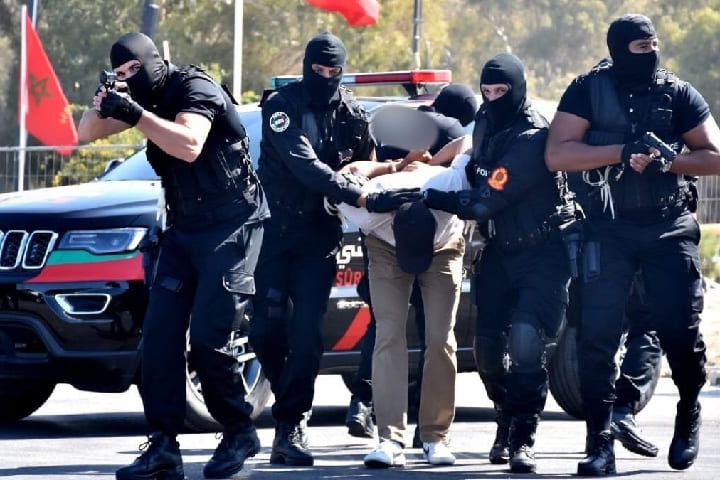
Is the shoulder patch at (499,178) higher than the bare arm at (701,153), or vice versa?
the bare arm at (701,153)

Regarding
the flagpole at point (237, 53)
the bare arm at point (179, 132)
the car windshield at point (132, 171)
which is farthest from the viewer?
the flagpole at point (237, 53)

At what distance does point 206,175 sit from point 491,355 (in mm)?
1562

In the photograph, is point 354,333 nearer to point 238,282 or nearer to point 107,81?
point 238,282

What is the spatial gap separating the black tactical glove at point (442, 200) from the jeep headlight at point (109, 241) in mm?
1604

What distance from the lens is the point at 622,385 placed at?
7.91 metres

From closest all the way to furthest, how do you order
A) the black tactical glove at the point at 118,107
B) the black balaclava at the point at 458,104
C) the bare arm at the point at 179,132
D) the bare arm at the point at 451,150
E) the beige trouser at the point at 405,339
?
the black tactical glove at the point at 118,107
the bare arm at the point at 179,132
the beige trouser at the point at 405,339
the bare arm at the point at 451,150
the black balaclava at the point at 458,104

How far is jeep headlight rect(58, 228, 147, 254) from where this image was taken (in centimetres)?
819

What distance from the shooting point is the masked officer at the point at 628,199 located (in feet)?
23.5

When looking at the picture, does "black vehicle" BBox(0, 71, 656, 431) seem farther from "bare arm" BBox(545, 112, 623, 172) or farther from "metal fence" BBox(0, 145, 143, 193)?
"metal fence" BBox(0, 145, 143, 193)

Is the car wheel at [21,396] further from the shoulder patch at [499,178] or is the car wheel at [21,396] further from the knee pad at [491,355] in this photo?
the shoulder patch at [499,178]

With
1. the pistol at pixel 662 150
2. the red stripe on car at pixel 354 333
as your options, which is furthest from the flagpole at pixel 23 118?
the pistol at pixel 662 150

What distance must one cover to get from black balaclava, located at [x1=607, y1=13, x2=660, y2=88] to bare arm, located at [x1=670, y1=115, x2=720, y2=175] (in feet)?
0.99

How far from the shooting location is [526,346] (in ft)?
23.7

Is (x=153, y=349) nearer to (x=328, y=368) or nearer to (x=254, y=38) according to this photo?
(x=328, y=368)
